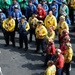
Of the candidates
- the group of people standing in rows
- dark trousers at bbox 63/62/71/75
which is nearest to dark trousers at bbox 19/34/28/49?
the group of people standing in rows

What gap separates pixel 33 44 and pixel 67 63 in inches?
170

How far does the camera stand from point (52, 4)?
20.0 meters

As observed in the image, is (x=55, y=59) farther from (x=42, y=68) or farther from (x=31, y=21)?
(x=31, y=21)

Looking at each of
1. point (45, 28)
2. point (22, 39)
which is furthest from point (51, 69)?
point (22, 39)

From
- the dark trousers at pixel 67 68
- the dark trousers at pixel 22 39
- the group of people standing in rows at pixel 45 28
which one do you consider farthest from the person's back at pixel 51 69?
the dark trousers at pixel 22 39

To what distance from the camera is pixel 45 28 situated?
17.2 metres

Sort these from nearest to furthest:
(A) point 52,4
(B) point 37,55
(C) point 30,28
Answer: (B) point 37,55 < (C) point 30,28 < (A) point 52,4

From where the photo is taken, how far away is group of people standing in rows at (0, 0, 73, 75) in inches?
Result: 579

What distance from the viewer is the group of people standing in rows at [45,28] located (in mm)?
14711

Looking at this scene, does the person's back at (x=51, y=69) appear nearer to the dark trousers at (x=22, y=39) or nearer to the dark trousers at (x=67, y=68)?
the dark trousers at (x=67, y=68)

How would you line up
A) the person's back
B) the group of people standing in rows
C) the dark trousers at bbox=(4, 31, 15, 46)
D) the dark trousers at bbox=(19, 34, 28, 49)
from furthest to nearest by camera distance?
1. the dark trousers at bbox=(4, 31, 15, 46)
2. the dark trousers at bbox=(19, 34, 28, 49)
3. the group of people standing in rows
4. the person's back

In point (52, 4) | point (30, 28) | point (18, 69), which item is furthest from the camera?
point (52, 4)

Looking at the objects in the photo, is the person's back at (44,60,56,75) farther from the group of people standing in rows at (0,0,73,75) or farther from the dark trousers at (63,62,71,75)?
the dark trousers at (63,62,71,75)

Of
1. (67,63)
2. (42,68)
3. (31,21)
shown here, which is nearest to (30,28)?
(31,21)
